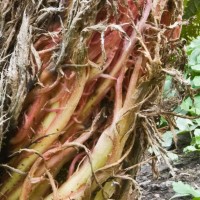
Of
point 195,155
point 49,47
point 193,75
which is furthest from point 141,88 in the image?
point 193,75

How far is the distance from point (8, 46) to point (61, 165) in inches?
10.7

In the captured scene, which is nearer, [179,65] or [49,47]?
[49,47]

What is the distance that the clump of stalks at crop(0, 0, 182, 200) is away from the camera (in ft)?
3.52

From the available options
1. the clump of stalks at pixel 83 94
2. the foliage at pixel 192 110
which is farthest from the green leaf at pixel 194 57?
the clump of stalks at pixel 83 94

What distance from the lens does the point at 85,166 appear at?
108cm

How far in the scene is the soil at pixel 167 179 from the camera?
1926 millimetres

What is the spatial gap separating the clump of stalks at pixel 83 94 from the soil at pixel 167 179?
2.63 ft

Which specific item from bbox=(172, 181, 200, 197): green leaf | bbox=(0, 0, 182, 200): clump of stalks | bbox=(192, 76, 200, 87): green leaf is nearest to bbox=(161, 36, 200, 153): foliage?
bbox=(192, 76, 200, 87): green leaf

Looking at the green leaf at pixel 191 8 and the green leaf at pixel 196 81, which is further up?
the green leaf at pixel 191 8

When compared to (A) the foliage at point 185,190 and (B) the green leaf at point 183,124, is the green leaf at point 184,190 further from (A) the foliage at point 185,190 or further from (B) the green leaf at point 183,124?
(B) the green leaf at point 183,124

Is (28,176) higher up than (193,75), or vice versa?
(28,176)

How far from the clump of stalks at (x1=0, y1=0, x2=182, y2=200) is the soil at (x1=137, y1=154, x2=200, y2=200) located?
0.80 metres

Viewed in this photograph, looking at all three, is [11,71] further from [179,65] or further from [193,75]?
[193,75]

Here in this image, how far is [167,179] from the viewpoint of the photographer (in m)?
2.03
